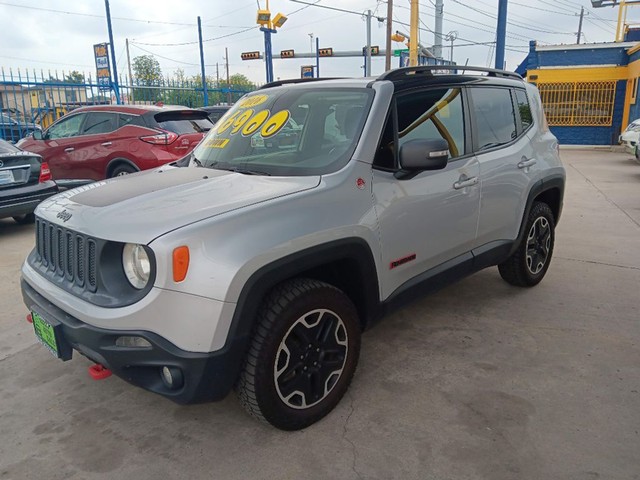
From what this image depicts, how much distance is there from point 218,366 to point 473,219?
7.07 ft

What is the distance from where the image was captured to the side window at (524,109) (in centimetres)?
438

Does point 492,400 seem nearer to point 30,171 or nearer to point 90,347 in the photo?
point 90,347

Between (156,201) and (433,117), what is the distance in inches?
74.5

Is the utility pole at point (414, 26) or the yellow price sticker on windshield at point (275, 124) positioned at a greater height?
the utility pole at point (414, 26)

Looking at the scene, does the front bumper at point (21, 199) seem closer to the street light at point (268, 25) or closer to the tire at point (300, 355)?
the tire at point (300, 355)

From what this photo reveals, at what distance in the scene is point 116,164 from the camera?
320 inches

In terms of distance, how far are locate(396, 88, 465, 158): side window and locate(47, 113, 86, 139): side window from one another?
7138mm

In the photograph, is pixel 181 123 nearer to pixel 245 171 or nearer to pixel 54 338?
pixel 245 171

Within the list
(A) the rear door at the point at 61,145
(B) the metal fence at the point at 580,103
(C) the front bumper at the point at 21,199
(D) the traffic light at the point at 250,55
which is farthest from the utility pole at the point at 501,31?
(D) the traffic light at the point at 250,55

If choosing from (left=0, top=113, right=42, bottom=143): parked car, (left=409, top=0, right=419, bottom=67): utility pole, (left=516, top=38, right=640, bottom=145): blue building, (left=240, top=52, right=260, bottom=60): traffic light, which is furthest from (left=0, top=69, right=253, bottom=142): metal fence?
(left=240, top=52, right=260, bottom=60): traffic light

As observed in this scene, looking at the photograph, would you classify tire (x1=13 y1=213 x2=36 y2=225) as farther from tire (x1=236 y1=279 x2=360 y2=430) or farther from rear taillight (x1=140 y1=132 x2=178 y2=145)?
tire (x1=236 y1=279 x2=360 y2=430)

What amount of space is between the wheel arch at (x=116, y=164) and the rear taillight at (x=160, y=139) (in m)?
0.43

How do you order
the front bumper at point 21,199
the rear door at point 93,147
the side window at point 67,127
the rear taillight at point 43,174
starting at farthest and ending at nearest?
the side window at point 67,127 → the rear door at point 93,147 → the rear taillight at point 43,174 → the front bumper at point 21,199

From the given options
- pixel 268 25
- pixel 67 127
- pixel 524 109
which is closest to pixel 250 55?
pixel 268 25
